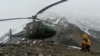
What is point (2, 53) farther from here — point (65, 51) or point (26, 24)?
point (26, 24)

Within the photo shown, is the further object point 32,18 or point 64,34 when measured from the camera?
point 64,34

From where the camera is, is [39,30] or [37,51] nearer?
[37,51]

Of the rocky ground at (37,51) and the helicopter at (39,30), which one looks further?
the helicopter at (39,30)

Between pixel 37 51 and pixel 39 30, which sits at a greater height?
pixel 39 30

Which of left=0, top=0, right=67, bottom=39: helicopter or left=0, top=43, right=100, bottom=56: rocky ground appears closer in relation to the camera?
left=0, top=43, right=100, bottom=56: rocky ground

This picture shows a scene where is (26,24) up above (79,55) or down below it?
above

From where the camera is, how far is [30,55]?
26078mm

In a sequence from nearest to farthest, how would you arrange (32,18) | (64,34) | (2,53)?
(2,53) → (32,18) → (64,34)

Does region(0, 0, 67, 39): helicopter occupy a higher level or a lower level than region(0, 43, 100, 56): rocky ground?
higher

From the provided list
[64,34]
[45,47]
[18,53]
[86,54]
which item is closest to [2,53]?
[18,53]

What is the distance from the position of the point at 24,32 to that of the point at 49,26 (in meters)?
2.40

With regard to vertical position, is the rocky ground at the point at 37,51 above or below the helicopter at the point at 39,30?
below

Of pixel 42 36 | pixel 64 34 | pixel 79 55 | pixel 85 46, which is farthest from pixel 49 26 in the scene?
pixel 64 34

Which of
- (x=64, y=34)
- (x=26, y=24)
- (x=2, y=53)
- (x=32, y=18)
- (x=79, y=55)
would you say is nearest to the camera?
(x=2, y=53)
